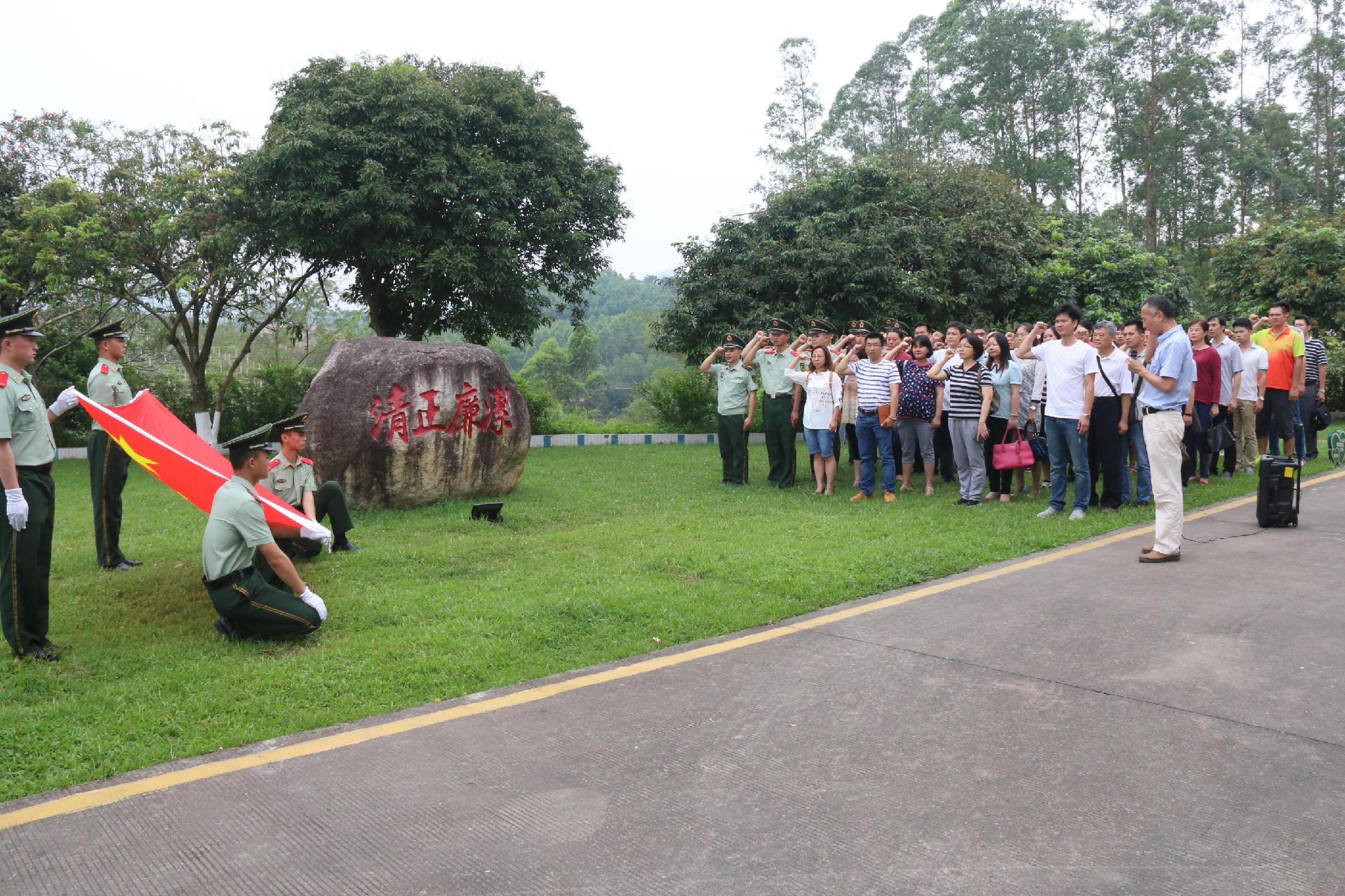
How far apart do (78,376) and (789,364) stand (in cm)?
1693

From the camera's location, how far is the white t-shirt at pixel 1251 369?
10.8m

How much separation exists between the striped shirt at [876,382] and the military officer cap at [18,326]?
7.29 meters

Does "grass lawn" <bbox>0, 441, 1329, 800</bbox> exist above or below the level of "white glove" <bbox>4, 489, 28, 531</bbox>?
below

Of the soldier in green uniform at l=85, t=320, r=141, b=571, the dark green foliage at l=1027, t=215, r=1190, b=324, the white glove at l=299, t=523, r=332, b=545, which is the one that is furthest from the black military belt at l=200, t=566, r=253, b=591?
the dark green foliage at l=1027, t=215, r=1190, b=324

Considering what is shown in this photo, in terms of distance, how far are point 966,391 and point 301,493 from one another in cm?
614

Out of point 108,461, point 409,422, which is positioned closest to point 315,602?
point 108,461

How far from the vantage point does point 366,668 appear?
485cm

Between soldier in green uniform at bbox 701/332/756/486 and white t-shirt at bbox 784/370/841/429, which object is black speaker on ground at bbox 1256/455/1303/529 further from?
soldier in green uniform at bbox 701/332/756/486

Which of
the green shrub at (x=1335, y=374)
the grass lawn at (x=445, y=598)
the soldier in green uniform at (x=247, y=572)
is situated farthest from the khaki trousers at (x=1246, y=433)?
the green shrub at (x=1335, y=374)

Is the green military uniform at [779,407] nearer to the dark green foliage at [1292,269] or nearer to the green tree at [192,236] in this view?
the green tree at [192,236]

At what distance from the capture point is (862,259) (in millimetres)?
15820

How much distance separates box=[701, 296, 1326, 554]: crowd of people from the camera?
349 inches

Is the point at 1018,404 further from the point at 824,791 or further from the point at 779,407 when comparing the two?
the point at 824,791

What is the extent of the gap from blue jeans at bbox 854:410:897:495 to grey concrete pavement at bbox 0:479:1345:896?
5181 millimetres
